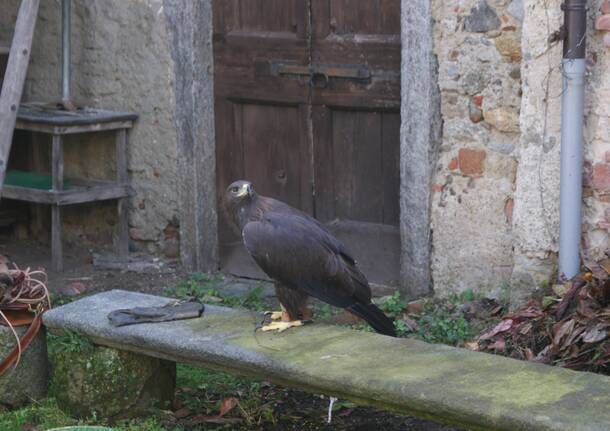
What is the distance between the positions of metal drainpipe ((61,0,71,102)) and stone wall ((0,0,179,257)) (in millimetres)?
136

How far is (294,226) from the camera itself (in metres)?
4.98

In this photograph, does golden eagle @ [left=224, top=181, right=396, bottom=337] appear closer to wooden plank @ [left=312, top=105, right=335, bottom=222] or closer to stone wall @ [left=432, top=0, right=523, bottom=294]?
stone wall @ [left=432, top=0, right=523, bottom=294]

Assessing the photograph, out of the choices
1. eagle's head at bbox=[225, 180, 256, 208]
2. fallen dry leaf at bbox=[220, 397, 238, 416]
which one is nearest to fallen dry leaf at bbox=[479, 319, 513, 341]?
fallen dry leaf at bbox=[220, 397, 238, 416]

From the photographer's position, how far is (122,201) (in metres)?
7.64

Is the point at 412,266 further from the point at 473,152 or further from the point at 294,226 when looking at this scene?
the point at 294,226

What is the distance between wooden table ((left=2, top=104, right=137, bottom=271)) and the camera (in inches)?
286

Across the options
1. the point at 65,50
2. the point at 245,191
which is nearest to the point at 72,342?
the point at 245,191

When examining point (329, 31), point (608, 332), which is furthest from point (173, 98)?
point (608, 332)

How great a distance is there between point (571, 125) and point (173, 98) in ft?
9.07

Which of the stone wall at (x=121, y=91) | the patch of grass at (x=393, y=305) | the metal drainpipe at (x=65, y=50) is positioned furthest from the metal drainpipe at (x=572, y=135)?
the metal drainpipe at (x=65, y=50)

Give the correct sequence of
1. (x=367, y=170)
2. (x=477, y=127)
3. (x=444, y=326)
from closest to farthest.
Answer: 1. (x=444, y=326)
2. (x=477, y=127)
3. (x=367, y=170)

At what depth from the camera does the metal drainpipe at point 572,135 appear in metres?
5.45

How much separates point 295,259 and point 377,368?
2.61ft

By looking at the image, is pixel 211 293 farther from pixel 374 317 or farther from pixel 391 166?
pixel 374 317
